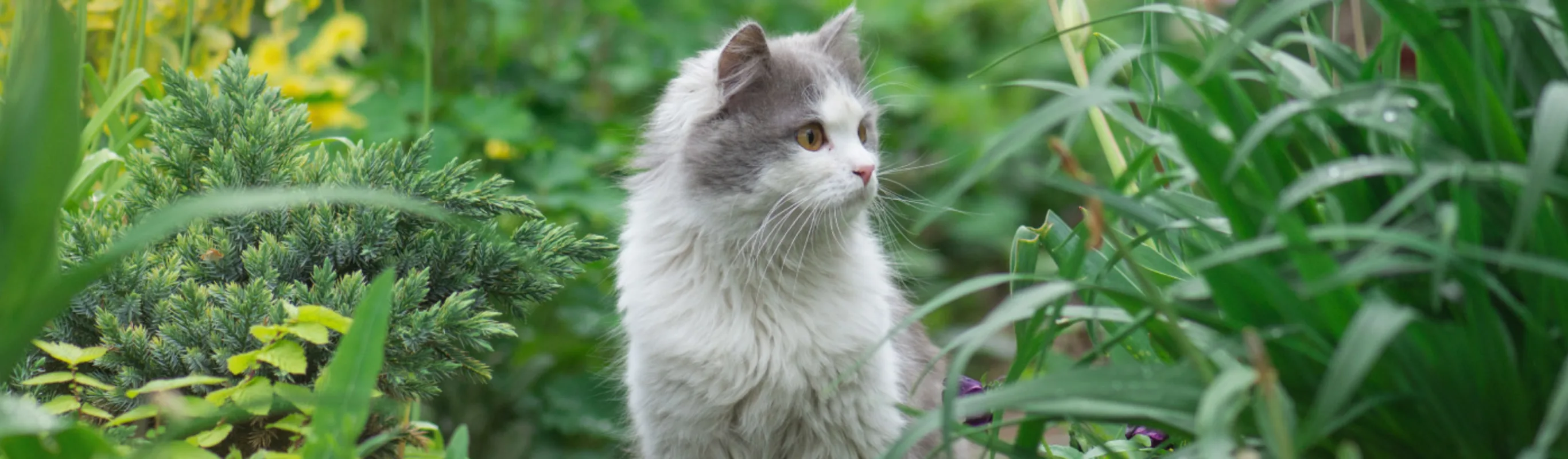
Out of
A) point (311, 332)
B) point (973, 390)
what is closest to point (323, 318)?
point (311, 332)

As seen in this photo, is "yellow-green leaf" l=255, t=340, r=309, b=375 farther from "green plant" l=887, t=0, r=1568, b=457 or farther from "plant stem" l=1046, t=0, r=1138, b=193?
"plant stem" l=1046, t=0, r=1138, b=193

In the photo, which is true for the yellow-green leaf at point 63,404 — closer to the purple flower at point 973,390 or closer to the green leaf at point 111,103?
the green leaf at point 111,103

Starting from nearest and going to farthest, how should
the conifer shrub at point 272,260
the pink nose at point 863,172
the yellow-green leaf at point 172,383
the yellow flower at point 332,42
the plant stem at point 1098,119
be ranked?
the yellow-green leaf at point 172,383 < the conifer shrub at point 272,260 < the plant stem at point 1098,119 < the pink nose at point 863,172 < the yellow flower at point 332,42

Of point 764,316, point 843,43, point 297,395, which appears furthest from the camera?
point 843,43

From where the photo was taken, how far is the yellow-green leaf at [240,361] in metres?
1.48

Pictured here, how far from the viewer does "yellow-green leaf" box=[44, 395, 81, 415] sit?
1.49 meters

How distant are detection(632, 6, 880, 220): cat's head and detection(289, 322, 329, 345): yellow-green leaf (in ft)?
2.58

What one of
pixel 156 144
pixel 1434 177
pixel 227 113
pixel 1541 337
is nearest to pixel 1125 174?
pixel 1434 177

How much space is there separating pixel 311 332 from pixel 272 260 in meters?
0.30

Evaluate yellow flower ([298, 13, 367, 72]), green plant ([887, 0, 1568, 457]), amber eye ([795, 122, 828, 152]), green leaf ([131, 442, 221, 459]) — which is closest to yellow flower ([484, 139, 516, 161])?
yellow flower ([298, 13, 367, 72])

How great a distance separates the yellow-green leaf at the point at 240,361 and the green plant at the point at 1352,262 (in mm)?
900

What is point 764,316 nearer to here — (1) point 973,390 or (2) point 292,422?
(1) point 973,390

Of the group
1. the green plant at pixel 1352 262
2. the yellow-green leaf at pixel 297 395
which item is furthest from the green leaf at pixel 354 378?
the green plant at pixel 1352 262

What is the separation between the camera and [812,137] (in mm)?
2119
